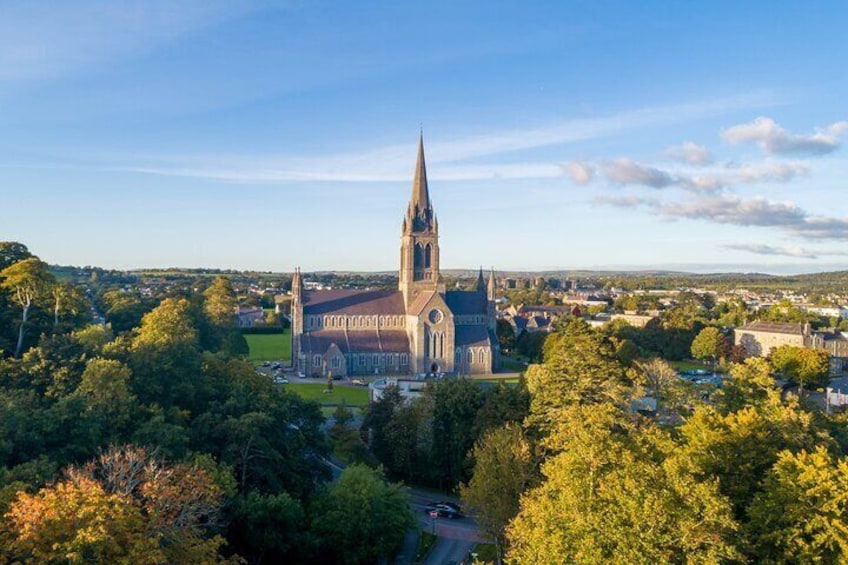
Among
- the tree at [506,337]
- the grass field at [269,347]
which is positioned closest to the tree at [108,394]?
the grass field at [269,347]

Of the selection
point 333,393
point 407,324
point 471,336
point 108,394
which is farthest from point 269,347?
point 108,394

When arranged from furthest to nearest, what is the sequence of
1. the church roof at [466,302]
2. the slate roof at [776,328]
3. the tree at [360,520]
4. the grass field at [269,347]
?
the slate roof at [776,328] < the grass field at [269,347] < the church roof at [466,302] < the tree at [360,520]

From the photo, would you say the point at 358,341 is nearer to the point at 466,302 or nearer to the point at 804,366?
the point at 466,302

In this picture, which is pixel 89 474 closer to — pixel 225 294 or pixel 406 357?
pixel 406 357

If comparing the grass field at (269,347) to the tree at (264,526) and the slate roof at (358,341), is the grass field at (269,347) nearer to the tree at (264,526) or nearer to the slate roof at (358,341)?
the slate roof at (358,341)

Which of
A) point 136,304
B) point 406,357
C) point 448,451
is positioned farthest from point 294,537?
point 136,304

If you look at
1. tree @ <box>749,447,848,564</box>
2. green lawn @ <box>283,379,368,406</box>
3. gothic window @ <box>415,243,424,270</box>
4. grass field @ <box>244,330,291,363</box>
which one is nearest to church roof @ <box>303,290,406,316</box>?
gothic window @ <box>415,243,424,270</box>
